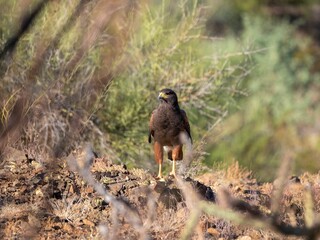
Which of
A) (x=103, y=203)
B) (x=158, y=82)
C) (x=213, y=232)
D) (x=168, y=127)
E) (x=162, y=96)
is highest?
(x=158, y=82)

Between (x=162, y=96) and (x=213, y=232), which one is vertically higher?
(x=162, y=96)

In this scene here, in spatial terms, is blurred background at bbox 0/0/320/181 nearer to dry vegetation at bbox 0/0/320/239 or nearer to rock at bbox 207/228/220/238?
dry vegetation at bbox 0/0/320/239

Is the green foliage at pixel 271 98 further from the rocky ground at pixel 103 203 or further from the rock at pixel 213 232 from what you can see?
the rock at pixel 213 232

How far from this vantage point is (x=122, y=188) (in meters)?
6.87

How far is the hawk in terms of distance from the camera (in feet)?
27.7

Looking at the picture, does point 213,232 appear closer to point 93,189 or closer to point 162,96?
point 93,189

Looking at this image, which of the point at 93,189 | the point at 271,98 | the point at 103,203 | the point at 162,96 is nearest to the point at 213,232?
the point at 103,203

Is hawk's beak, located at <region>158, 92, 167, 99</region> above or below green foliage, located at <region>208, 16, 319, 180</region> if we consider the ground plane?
below

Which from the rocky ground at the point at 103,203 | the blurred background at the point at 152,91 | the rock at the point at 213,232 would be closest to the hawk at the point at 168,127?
the blurred background at the point at 152,91

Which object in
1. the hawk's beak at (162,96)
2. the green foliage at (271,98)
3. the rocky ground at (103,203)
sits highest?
the green foliage at (271,98)

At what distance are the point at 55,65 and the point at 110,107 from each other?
1331 millimetres

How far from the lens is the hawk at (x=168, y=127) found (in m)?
8.43

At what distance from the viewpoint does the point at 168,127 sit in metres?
8.43

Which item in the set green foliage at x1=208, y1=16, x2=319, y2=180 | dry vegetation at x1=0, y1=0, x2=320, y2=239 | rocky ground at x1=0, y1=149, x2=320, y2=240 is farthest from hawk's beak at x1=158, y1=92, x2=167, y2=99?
green foliage at x1=208, y1=16, x2=319, y2=180
